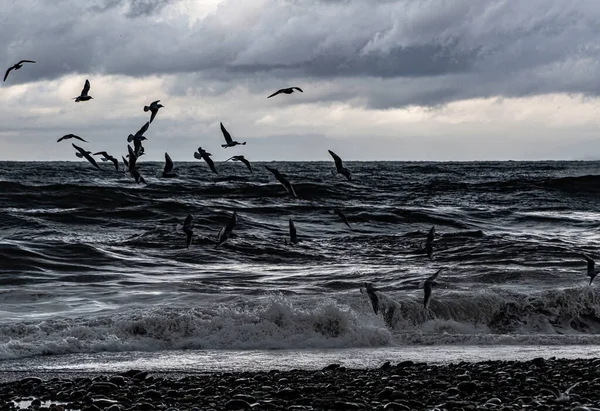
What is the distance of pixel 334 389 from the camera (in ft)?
28.0

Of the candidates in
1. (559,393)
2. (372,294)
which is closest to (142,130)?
(372,294)

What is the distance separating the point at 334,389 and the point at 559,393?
7.07 feet

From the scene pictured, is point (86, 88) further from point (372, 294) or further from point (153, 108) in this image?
point (372, 294)

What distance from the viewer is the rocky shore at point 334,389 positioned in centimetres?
770

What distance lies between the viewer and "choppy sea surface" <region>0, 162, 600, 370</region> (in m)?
12.0

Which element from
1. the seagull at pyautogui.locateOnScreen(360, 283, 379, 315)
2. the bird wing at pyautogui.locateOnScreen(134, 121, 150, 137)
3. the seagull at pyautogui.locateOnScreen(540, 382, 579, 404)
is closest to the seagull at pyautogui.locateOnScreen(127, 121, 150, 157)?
the bird wing at pyautogui.locateOnScreen(134, 121, 150, 137)

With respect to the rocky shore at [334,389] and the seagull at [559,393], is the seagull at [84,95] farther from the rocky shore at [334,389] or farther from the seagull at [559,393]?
the seagull at [559,393]

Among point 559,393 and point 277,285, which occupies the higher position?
point 559,393

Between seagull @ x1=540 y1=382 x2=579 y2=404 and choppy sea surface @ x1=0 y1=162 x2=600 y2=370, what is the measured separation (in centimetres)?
295

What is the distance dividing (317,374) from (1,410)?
3.44 meters

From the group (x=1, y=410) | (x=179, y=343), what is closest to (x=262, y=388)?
(x=1, y=410)

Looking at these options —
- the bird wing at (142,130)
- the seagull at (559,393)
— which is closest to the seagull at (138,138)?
the bird wing at (142,130)

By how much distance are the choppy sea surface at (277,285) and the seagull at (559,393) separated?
2.95 metres

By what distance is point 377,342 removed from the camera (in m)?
12.7
